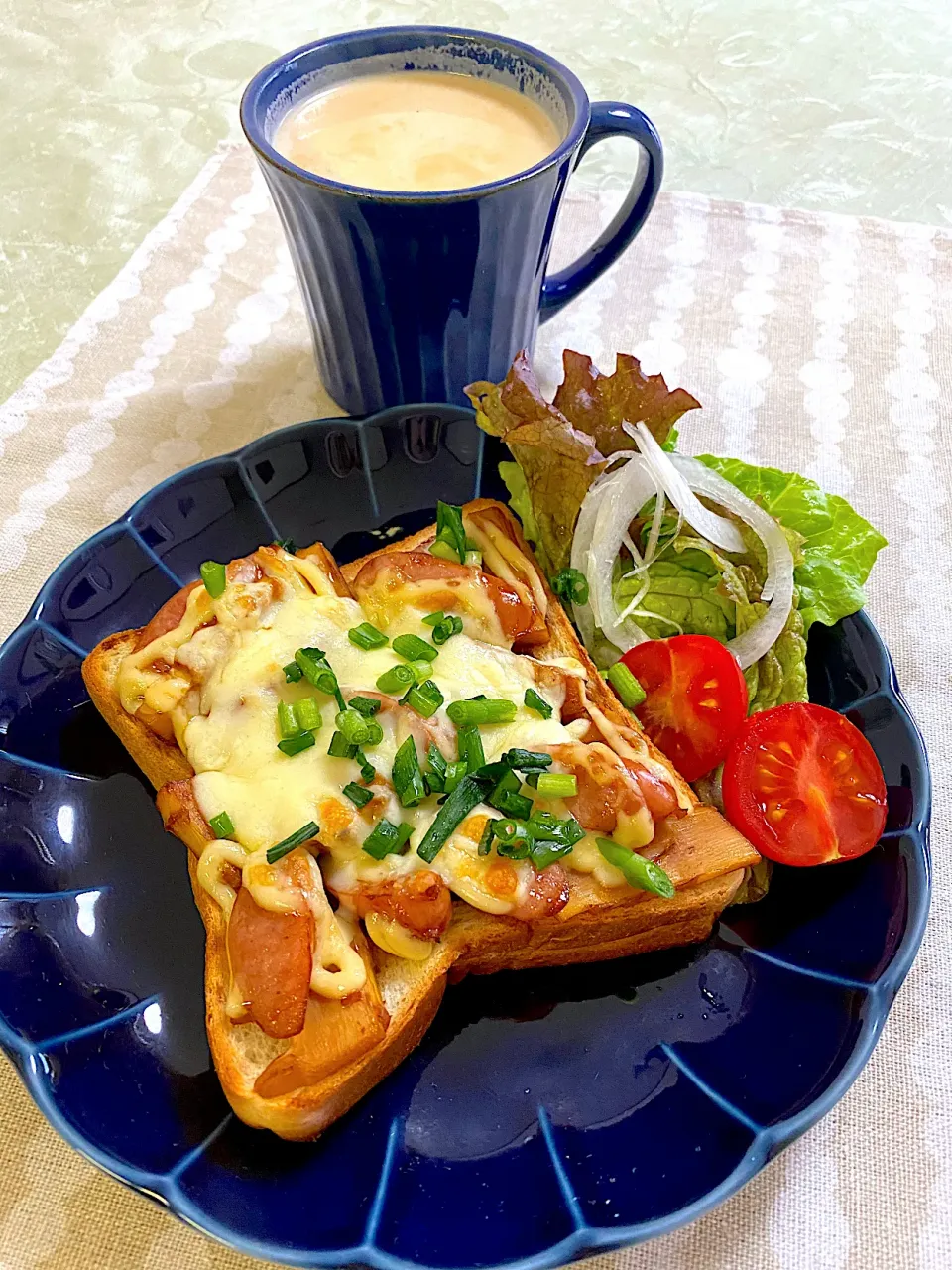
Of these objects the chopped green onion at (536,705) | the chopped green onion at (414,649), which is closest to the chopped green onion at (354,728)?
the chopped green onion at (414,649)

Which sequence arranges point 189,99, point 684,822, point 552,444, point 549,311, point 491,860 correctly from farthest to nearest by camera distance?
1. point 189,99
2. point 549,311
3. point 552,444
4. point 684,822
5. point 491,860

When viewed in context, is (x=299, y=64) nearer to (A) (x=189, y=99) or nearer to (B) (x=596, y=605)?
(B) (x=596, y=605)

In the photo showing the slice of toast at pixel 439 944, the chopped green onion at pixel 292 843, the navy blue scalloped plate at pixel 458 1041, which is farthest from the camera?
the chopped green onion at pixel 292 843

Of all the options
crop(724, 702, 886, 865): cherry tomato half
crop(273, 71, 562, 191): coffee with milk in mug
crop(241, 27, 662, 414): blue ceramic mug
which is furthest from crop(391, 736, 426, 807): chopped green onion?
crop(273, 71, 562, 191): coffee with milk in mug

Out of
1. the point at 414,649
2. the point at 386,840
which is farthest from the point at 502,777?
the point at 414,649

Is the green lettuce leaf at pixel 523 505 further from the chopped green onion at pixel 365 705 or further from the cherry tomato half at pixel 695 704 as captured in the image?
the chopped green onion at pixel 365 705

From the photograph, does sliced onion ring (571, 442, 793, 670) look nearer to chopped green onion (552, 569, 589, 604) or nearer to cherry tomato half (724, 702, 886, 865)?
chopped green onion (552, 569, 589, 604)

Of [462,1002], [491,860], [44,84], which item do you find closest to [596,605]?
[491,860]

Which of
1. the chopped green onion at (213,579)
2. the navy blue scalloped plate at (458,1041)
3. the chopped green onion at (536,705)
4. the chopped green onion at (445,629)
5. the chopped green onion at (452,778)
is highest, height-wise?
the chopped green onion at (213,579)
